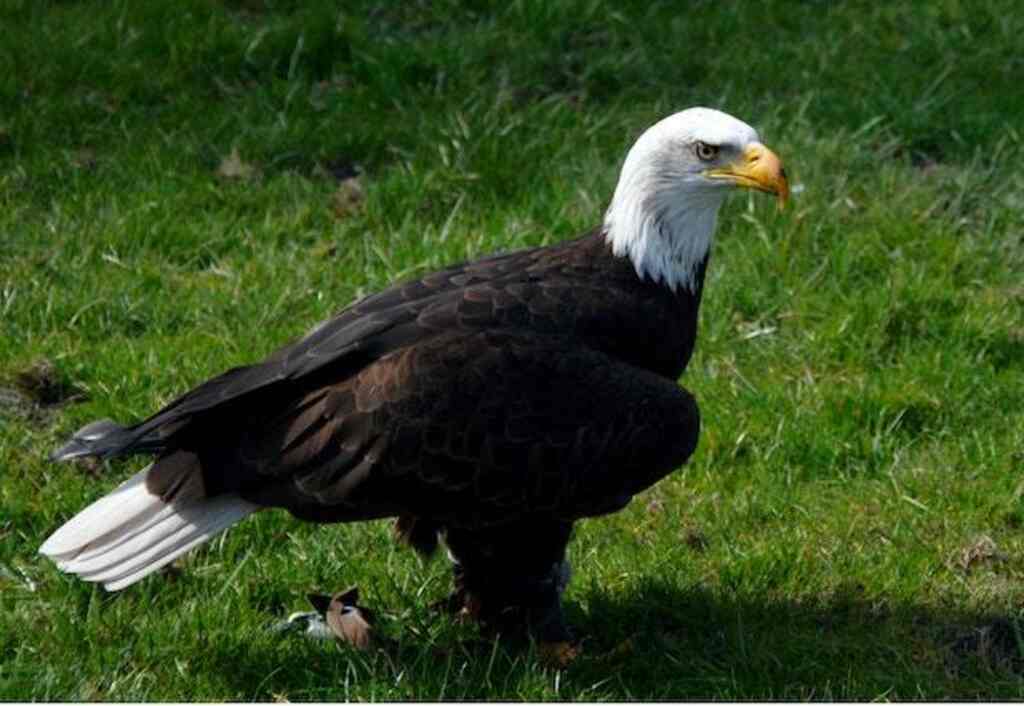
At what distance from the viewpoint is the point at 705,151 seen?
5.81 metres

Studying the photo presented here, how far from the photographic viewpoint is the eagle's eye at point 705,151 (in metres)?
5.80

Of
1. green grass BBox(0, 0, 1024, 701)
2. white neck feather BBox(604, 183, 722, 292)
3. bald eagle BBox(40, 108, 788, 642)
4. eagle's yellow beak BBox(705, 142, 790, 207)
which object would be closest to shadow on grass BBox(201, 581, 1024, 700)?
green grass BBox(0, 0, 1024, 701)

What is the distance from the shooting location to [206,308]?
728 cm

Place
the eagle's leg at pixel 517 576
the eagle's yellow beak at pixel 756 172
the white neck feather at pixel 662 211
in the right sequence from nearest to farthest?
the eagle's leg at pixel 517 576
the eagle's yellow beak at pixel 756 172
the white neck feather at pixel 662 211

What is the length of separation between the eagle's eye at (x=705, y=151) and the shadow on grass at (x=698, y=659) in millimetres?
1217

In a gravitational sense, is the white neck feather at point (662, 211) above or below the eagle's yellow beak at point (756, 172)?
below

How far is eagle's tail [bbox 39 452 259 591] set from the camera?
17.8 ft

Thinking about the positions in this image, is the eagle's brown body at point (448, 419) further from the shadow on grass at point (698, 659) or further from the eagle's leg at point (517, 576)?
the shadow on grass at point (698, 659)

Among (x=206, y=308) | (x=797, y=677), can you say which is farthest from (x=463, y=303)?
(x=206, y=308)

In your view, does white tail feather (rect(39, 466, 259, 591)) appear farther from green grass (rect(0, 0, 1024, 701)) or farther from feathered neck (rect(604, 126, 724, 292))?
feathered neck (rect(604, 126, 724, 292))

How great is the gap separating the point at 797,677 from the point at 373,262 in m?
2.72

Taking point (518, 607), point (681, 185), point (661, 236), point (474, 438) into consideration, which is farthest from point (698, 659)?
point (681, 185)

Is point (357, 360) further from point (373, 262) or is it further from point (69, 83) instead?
point (69, 83)

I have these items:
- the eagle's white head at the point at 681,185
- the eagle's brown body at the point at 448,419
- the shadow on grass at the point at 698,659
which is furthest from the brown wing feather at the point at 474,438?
the eagle's white head at the point at 681,185
